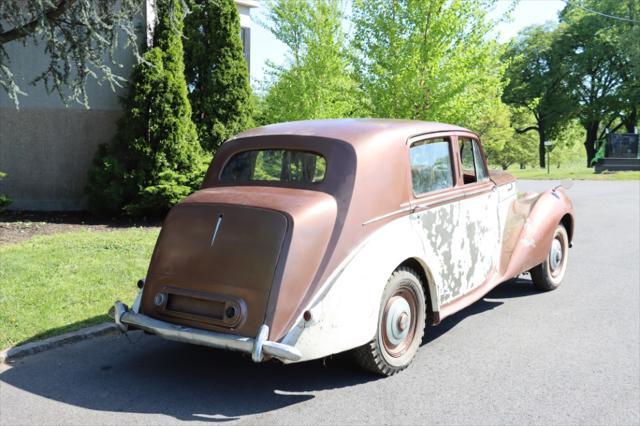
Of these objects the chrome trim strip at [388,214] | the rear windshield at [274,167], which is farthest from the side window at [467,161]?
the rear windshield at [274,167]

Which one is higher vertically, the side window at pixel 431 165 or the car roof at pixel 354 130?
the car roof at pixel 354 130

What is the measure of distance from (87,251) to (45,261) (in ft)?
2.32

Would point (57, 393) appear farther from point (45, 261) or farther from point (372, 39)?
point (372, 39)

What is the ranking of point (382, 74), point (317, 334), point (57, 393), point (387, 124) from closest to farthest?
point (317, 334), point (57, 393), point (387, 124), point (382, 74)

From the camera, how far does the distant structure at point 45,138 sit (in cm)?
1236

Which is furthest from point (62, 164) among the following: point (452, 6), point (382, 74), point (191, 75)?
point (452, 6)

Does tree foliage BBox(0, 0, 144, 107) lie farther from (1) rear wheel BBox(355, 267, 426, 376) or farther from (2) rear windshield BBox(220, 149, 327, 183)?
(1) rear wheel BBox(355, 267, 426, 376)

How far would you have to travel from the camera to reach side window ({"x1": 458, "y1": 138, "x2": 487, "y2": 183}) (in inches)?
228

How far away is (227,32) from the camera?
41.9 ft

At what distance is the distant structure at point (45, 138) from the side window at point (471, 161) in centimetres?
835

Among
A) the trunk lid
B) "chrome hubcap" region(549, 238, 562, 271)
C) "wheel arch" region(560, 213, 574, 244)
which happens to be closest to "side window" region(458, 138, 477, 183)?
"chrome hubcap" region(549, 238, 562, 271)

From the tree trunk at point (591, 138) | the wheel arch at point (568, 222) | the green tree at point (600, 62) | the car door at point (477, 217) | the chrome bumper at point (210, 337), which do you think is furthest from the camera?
the tree trunk at point (591, 138)

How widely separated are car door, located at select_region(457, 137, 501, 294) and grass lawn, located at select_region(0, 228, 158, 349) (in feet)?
11.0

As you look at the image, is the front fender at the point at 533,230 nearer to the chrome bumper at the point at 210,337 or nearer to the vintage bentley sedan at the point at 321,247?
the vintage bentley sedan at the point at 321,247
